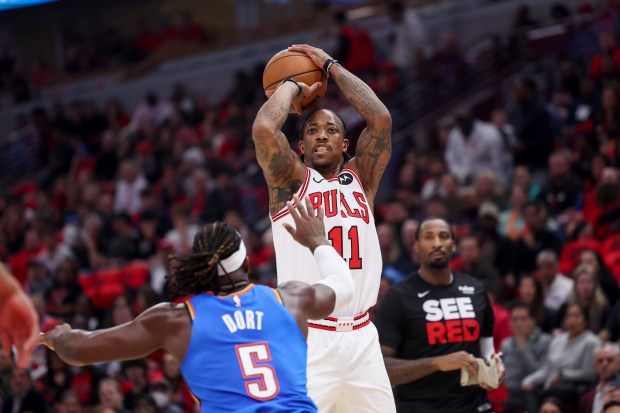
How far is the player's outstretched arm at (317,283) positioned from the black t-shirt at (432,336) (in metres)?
2.19

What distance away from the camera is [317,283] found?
557cm

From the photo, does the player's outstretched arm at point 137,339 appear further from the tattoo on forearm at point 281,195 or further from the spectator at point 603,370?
the spectator at point 603,370

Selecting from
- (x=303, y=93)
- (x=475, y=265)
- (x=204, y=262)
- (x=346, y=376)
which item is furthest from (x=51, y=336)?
(x=475, y=265)

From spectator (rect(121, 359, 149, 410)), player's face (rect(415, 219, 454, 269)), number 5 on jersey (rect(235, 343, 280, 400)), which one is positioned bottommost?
spectator (rect(121, 359, 149, 410))

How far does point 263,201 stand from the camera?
16609 millimetres

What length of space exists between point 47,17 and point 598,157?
18.6 metres

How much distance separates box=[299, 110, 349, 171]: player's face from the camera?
7.12 m

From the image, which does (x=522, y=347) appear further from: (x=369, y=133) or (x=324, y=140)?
(x=324, y=140)

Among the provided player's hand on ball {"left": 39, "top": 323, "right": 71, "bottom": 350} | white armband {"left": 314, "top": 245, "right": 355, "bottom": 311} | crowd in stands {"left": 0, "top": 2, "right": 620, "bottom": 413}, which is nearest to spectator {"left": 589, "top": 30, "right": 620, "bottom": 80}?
crowd in stands {"left": 0, "top": 2, "right": 620, "bottom": 413}

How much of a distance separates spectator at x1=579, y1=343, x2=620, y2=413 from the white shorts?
290 cm

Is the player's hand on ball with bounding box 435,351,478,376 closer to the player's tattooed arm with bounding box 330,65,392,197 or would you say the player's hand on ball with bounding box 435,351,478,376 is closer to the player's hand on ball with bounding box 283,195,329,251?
the player's tattooed arm with bounding box 330,65,392,197

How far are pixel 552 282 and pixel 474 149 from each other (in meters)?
3.82

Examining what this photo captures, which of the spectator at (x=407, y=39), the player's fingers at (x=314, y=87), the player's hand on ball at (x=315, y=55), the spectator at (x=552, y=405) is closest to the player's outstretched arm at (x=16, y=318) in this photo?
the player's fingers at (x=314, y=87)

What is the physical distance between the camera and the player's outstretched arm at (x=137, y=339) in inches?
201
